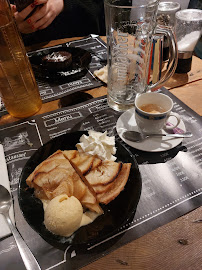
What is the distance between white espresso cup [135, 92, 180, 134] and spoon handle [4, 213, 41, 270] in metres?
0.48

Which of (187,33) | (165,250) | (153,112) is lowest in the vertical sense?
(165,250)

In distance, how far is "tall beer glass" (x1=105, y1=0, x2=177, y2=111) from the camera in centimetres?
72

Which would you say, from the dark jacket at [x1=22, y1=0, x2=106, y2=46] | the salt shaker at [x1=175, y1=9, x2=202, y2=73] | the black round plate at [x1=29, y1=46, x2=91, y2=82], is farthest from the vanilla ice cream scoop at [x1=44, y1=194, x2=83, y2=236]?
the dark jacket at [x1=22, y1=0, x2=106, y2=46]

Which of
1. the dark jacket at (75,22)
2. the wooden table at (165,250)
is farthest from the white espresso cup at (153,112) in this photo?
the dark jacket at (75,22)

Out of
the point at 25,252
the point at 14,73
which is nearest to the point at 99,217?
the point at 25,252

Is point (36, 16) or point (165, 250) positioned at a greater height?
point (36, 16)

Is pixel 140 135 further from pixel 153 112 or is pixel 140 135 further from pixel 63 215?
pixel 63 215

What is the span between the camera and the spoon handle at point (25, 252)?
A: 49 centimetres

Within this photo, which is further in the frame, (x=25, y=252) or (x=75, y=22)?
(x=75, y=22)

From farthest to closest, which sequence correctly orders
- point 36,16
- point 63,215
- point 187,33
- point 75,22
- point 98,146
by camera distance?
point 75,22
point 36,16
point 187,33
point 98,146
point 63,215

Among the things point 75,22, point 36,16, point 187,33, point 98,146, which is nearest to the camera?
point 98,146

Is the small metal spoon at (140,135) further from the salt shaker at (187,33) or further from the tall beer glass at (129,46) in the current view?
the salt shaker at (187,33)

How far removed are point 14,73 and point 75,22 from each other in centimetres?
116

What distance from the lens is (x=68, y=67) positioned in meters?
1.11
